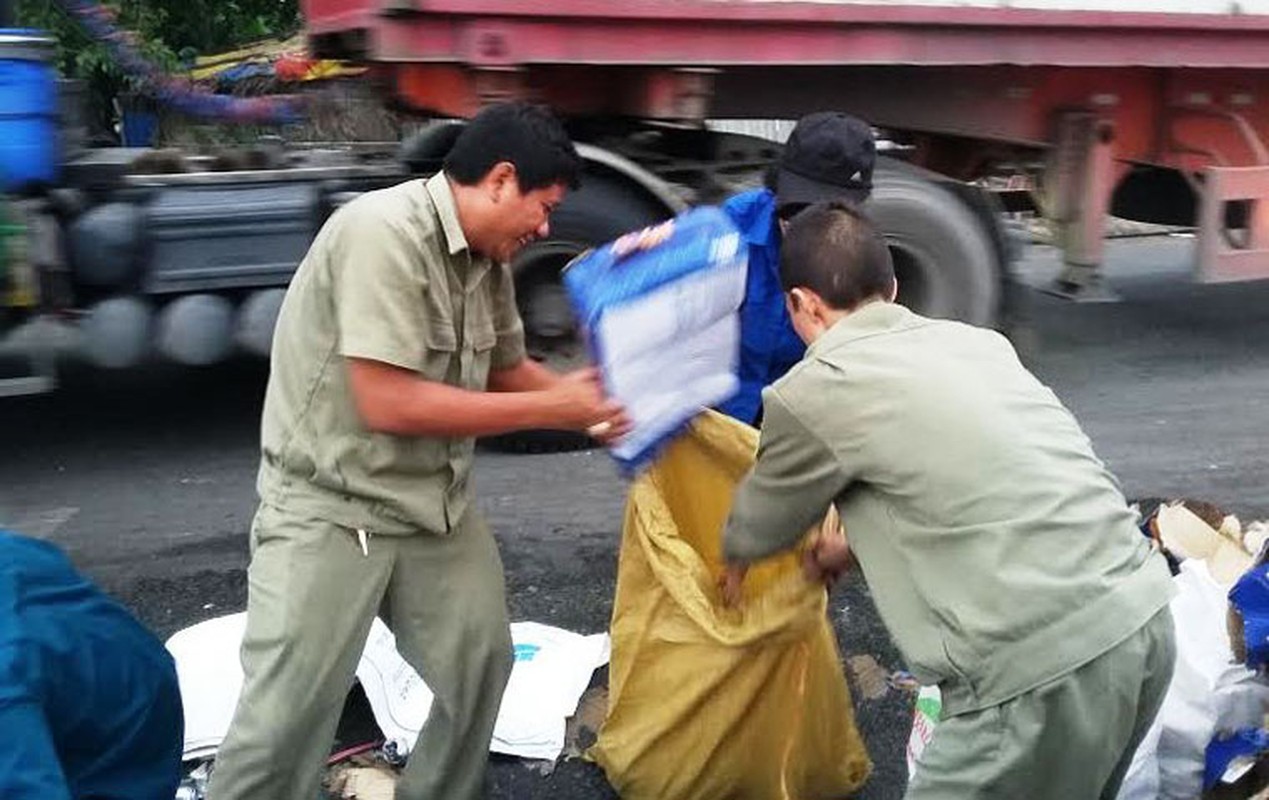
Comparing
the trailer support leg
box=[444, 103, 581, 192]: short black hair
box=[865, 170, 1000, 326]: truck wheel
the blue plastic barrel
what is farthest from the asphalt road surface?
box=[444, 103, 581, 192]: short black hair

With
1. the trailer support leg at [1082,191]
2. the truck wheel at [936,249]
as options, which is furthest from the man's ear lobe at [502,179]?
the trailer support leg at [1082,191]

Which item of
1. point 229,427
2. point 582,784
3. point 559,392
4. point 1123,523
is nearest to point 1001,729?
point 1123,523

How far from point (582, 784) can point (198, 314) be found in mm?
2716

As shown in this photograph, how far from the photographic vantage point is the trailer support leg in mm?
5996

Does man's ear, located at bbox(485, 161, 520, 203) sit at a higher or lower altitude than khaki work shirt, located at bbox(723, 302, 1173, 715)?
higher

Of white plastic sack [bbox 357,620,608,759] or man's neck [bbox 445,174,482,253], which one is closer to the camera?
man's neck [bbox 445,174,482,253]

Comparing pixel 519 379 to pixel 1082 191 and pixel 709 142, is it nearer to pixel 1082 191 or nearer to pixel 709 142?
pixel 709 142

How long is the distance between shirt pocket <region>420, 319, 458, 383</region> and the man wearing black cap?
70 centimetres

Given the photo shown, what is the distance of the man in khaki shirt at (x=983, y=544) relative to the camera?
1.92 m

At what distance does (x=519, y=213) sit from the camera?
2.36 m

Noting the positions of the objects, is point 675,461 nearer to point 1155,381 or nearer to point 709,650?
point 709,650

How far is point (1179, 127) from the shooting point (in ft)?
20.4

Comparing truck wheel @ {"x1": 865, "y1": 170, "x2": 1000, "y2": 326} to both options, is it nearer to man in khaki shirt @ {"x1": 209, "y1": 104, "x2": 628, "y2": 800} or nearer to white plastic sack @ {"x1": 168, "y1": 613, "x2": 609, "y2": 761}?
white plastic sack @ {"x1": 168, "y1": 613, "x2": 609, "y2": 761}

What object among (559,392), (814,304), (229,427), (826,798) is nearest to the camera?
(814,304)
